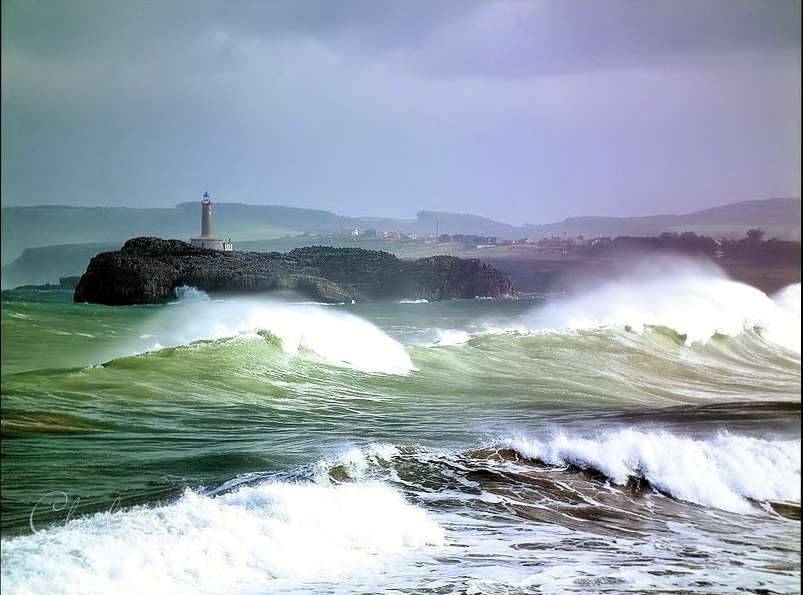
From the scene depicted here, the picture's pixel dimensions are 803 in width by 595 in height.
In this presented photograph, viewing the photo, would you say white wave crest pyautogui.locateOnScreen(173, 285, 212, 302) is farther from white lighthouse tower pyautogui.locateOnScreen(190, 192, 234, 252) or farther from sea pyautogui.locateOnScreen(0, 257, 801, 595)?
white lighthouse tower pyautogui.locateOnScreen(190, 192, 234, 252)

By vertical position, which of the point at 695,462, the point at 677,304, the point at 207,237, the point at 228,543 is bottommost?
the point at 228,543

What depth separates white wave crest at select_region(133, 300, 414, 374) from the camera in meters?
3.71

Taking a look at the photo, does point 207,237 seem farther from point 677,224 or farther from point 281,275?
point 677,224

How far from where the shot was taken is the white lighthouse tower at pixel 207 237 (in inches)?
148

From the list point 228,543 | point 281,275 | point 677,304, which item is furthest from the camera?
point 677,304

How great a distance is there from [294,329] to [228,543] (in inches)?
36.4

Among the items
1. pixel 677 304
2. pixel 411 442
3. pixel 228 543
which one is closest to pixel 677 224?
pixel 677 304

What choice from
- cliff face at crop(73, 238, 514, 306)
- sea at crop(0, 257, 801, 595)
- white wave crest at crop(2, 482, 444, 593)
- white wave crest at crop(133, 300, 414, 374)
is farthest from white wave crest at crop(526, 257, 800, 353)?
white wave crest at crop(2, 482, 444, 593)

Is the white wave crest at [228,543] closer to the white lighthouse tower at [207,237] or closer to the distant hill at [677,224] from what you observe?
the white lighthouse tower at [207,237]

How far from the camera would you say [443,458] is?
394cm

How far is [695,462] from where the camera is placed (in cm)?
410

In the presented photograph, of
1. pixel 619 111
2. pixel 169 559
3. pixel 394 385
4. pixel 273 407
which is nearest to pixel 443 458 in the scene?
pixel 394 385

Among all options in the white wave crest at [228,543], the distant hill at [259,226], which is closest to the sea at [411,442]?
the white wave crest at [228,543]

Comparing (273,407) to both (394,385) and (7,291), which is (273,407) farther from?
(7,291)
